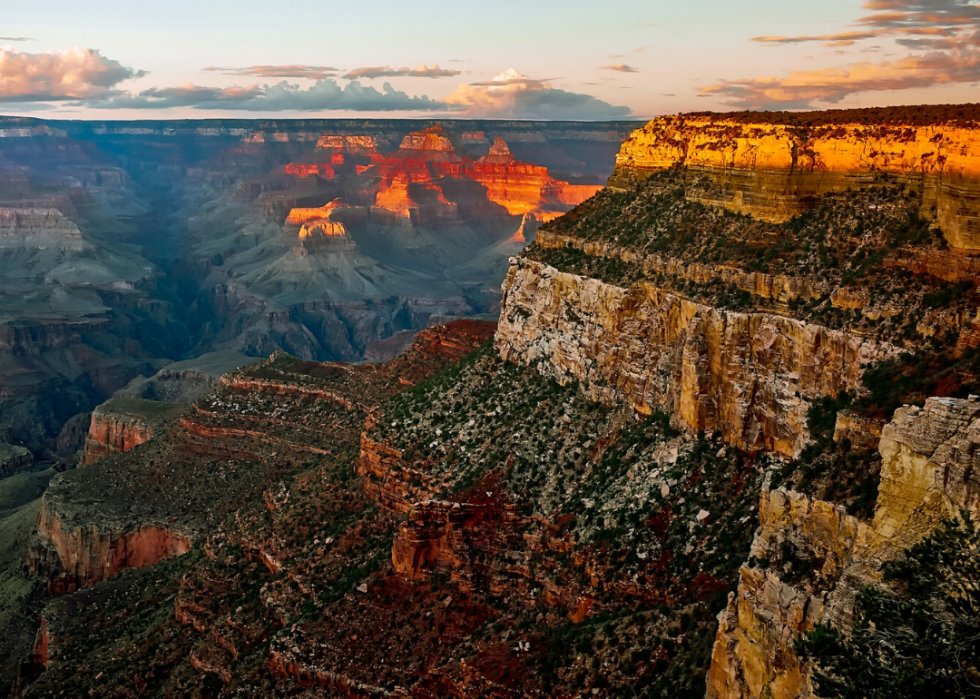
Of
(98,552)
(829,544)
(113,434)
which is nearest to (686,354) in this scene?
(829,544)

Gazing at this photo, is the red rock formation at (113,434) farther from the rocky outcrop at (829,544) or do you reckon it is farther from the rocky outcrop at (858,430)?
the rocky outcrop at (858,430)

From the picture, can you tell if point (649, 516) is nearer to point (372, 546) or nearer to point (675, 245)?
point (675, 245)

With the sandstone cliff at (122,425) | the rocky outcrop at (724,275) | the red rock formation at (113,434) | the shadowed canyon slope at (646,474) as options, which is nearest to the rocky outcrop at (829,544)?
the shadowed canyon slope at (646,474)

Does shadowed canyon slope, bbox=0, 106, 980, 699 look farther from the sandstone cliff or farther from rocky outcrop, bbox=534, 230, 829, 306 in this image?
the sandstone cliff

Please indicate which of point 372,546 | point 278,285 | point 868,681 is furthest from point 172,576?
point 278,285

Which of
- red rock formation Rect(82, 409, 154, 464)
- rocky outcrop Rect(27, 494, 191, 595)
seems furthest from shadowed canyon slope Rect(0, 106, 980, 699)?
red rock formation Rect(82, 409, 154, 464)
